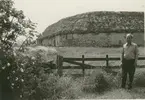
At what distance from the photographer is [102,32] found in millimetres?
36500

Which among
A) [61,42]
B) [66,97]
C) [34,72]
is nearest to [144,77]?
[66,97]

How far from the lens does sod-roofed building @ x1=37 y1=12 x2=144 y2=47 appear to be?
3659 centimetres

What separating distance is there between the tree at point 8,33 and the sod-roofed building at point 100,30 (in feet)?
94.2

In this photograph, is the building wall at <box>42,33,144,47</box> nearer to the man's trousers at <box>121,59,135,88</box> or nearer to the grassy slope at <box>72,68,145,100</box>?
the man's trousers at <box>121,59,135,88</box>

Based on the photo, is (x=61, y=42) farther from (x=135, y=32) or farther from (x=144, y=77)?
(x=144, y=77)

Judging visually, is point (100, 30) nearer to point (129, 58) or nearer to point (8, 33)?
point (129, 58)

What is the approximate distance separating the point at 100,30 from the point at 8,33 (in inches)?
1154

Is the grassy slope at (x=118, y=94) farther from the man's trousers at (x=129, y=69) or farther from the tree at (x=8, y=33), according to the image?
the tree at (x=8, y=33)

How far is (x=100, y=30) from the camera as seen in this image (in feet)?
120

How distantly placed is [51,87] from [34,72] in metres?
1.04

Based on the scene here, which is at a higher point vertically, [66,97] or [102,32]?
[102,32]

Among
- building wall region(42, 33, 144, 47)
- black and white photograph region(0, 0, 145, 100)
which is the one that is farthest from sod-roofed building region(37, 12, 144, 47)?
black and white photograph region(0, 0, 145, 100)

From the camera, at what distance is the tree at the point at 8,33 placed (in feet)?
23.4

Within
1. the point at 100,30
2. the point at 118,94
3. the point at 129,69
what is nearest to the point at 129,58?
the point at 129,69
